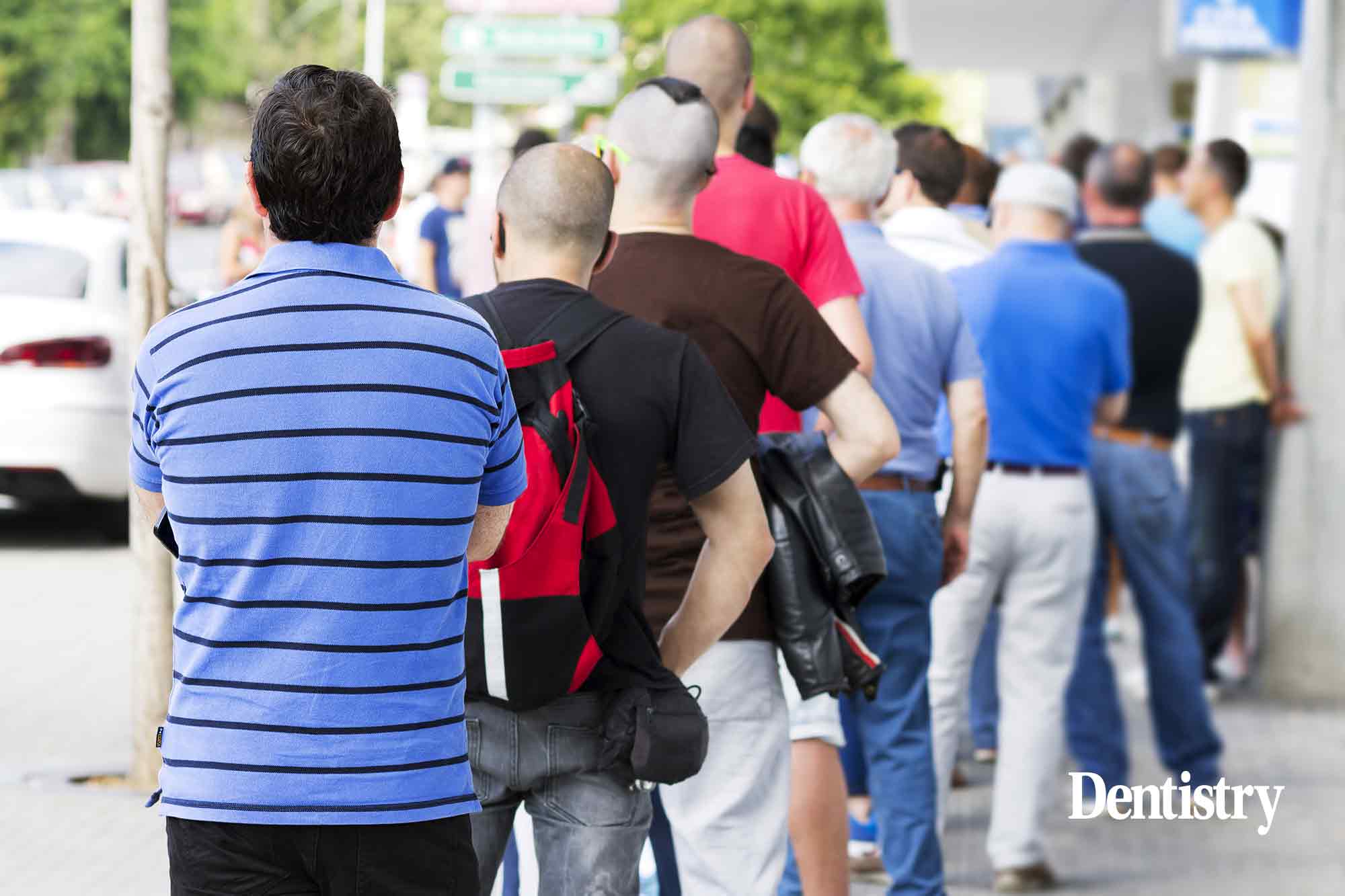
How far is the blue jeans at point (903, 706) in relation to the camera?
17.3ft

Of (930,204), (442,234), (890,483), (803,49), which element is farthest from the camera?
(803,49)

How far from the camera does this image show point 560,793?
3.39 m

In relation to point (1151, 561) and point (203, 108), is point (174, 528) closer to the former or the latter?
point (1151, 561)

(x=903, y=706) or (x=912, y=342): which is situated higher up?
(x=912, y=342)

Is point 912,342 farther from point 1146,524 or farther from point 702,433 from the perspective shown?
point 702,433

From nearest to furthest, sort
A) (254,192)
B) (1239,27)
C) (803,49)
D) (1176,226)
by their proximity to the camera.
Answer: (254,192), (1176,226), (1239,27), (803,49)

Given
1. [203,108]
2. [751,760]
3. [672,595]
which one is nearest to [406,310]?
[672,595]

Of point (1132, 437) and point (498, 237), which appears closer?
point (498, 237)

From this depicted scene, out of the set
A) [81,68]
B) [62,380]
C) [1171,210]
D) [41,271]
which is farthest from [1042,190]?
[81,68]

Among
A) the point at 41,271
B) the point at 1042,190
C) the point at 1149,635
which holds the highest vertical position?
the point at 1042,190

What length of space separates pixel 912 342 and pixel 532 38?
1445cm

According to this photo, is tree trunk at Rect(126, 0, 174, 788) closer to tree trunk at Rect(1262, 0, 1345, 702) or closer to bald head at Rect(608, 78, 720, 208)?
bald head at Rect(608, 78, 720, 208)

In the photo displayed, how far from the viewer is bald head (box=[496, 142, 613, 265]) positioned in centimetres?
350

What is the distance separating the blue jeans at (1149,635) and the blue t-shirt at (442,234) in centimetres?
653
